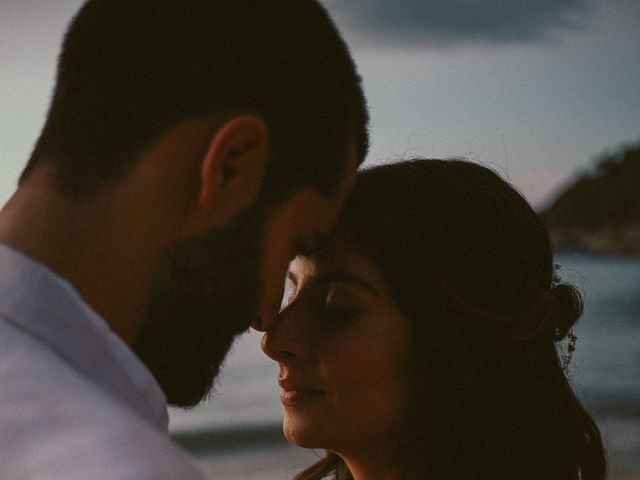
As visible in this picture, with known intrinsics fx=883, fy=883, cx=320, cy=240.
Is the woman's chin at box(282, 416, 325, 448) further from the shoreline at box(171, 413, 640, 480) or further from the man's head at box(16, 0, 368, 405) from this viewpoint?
the shoreline at box(171, 413, 640, 480)

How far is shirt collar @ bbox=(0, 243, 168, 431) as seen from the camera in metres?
1.11

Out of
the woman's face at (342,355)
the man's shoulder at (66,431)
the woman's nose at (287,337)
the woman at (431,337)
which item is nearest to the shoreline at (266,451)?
the woman at (431,337)

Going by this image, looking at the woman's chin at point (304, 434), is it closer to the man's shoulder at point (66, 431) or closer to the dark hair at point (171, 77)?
the dark hair at point (171, 77)

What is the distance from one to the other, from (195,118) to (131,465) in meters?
0.65

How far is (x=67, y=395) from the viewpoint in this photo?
3.31 feet

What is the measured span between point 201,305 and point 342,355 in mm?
804

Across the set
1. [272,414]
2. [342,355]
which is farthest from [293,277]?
[272,414]

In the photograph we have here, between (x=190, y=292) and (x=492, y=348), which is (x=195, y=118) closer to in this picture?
(x=190, y=292)

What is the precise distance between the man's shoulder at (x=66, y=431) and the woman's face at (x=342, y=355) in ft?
4.14

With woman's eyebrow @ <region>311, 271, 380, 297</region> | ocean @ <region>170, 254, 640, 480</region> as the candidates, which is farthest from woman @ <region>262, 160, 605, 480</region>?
ocean @ <region>170, 254, 640, 480</region>

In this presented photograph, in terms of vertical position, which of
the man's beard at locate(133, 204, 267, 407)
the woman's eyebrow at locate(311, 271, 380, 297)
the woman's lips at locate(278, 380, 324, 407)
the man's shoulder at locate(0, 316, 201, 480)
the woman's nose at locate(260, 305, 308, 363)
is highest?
the man's shoulder at locate(0, 316, 201, 480)

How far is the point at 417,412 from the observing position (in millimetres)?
2377

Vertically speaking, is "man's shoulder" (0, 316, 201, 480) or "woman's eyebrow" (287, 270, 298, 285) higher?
"man's shoulder" (0, 316, 201, 480)

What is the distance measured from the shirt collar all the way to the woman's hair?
121 cm
